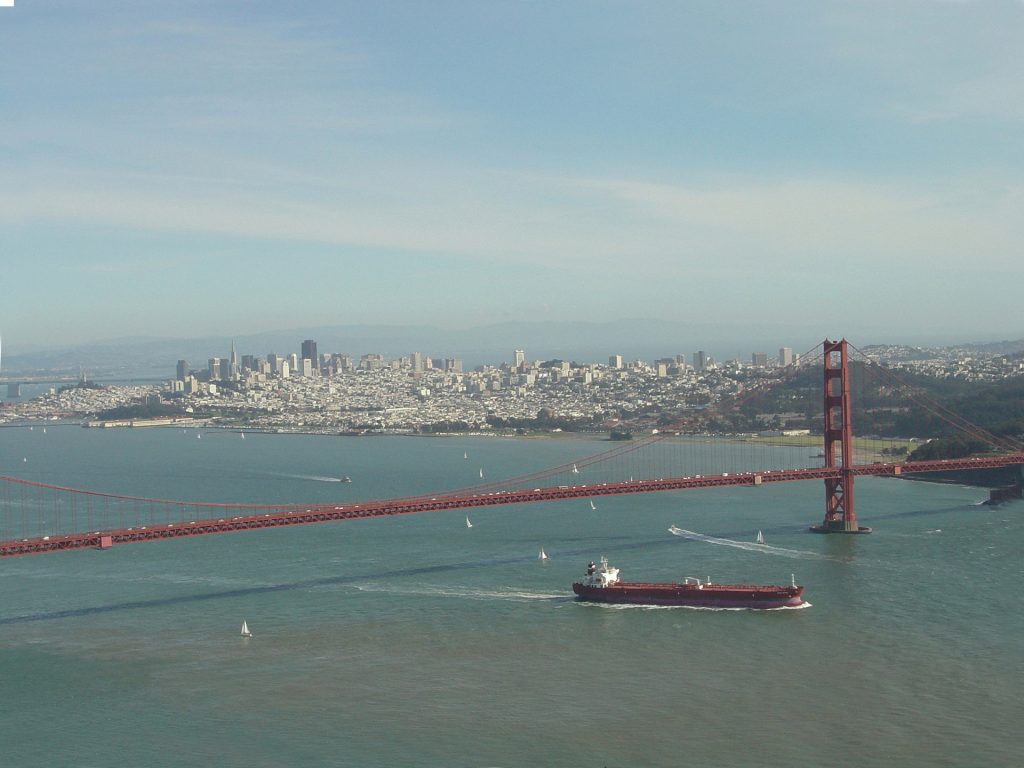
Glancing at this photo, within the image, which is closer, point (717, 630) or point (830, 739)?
point (830, 739)

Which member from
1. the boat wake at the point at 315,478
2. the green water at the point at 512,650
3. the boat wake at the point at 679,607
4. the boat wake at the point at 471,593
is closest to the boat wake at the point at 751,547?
the green water at the point at 512,650

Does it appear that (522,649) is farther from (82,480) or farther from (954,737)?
(82,480)

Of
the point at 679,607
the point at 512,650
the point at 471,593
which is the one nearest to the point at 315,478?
the point at 471,593

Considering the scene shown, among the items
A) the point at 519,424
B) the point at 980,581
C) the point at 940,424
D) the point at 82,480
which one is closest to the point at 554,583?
the point at 980,581

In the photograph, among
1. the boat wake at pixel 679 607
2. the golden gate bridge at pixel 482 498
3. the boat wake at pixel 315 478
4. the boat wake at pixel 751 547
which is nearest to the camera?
the boat wake at pixel 679 607

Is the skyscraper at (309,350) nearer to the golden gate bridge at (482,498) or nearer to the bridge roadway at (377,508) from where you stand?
the golden gate bridge at (482,498)

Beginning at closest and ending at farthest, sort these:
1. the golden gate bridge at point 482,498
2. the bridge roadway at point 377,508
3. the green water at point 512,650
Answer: the green water at point 512,650
the bridge roadway at point 377,508
the golden gate bridge at point 482,498

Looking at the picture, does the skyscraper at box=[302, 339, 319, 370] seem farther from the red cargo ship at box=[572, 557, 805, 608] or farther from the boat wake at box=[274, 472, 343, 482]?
the red cargo ship at box=[572, 557, 805, 608]

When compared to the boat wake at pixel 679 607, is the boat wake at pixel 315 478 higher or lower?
higher
